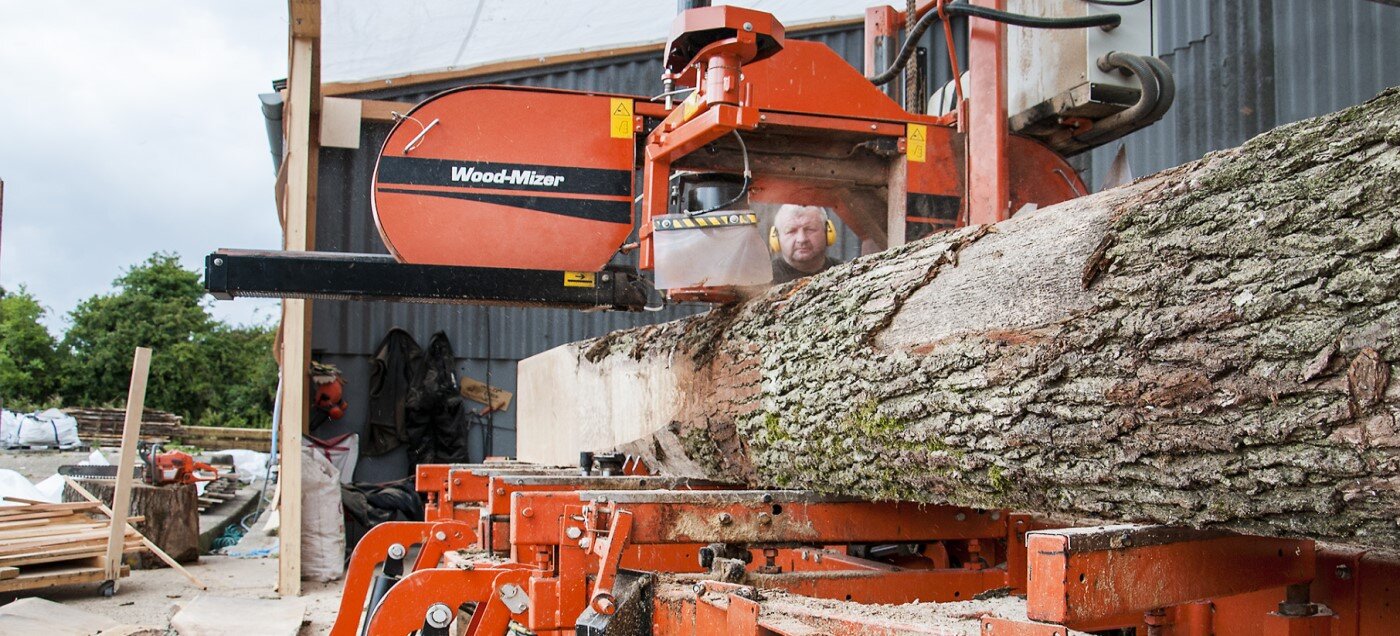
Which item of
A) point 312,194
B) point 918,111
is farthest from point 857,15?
point 918,111

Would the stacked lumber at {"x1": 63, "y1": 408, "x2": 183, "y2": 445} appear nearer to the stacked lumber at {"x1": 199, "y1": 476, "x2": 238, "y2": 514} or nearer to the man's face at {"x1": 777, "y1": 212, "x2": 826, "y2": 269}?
the stacked lumber at {"x1": 199, "y1": 476, "x2": 238, "y2": 514}

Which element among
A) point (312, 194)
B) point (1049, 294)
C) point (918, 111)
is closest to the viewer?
point (1049, 294)

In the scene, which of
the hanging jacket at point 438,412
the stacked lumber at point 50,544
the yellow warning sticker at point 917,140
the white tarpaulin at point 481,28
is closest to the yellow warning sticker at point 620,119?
the yellow warning sticker at point 917,140

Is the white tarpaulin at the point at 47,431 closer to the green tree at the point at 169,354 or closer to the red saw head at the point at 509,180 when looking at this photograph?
the green tree at the point at 169,354

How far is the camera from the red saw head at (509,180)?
408 cm

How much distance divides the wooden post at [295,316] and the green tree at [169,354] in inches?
436

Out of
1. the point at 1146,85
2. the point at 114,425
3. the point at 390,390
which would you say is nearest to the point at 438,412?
the point at 390,390

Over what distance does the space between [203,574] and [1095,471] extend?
23.9 ft

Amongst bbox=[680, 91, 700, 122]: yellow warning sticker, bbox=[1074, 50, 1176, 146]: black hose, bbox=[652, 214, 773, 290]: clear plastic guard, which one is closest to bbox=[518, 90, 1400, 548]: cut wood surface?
bbox=[652, 214, 773, 290]: clear plastic guard

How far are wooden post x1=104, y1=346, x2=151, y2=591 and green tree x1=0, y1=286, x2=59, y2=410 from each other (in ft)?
43.3

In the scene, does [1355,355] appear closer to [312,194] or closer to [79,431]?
[312,194]

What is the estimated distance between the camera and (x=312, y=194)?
870 cm

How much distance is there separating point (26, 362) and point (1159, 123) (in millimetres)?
18987

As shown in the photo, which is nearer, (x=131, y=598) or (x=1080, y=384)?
(x=1080, y=384)
